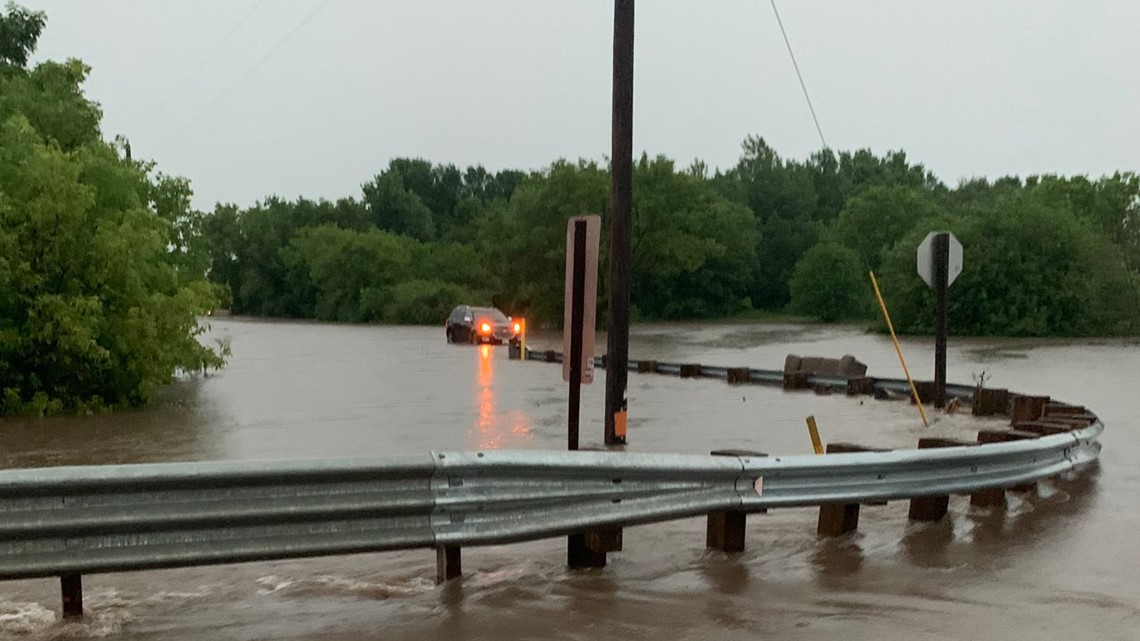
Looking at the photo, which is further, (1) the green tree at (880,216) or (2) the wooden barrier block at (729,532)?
(1) the green tree at (880,216)

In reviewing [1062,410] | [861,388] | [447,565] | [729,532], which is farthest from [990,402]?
[447,565]

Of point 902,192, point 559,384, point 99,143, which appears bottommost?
point 559,384

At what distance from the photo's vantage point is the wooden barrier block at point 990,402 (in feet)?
58.3

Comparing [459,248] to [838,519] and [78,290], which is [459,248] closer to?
[78,290]

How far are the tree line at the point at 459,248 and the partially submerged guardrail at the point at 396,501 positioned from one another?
12473 mm

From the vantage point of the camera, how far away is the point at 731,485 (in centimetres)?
680

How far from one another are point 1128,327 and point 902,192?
3809cm

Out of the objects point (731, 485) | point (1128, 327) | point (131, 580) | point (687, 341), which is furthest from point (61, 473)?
point (1128, 327)

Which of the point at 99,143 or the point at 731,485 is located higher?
the point at 99,143

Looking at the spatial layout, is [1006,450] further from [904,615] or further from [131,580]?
[131,580]

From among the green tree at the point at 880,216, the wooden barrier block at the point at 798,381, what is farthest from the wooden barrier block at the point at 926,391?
the green tree at the point at 880,216

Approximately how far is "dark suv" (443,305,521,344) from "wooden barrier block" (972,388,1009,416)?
27994 mm

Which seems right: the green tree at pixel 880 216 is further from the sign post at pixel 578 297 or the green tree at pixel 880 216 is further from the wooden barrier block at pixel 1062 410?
the sign post at pixel 578 297

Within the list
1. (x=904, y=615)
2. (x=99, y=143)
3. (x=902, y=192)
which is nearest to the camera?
(x=904, y=615)
